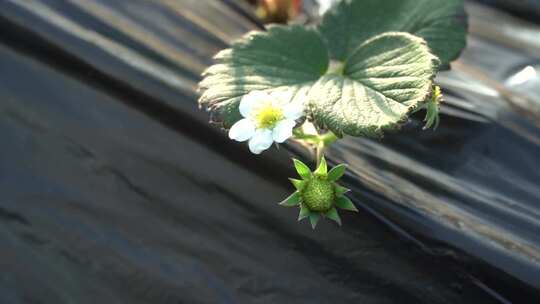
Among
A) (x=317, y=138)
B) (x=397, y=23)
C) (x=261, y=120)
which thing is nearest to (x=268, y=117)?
(x=261, y=120)

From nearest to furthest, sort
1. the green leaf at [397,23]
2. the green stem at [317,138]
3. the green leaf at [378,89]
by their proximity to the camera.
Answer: the green leaf at [378,89], the green stem at [317,138], the green leaf at [397,23]

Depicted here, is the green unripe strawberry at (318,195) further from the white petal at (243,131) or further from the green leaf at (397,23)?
the green leaf at (397,23)

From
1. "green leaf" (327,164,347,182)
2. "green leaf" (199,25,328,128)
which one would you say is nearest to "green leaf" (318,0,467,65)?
"green leaf" (199,25,328,128)

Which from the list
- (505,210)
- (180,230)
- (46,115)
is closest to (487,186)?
(505,210)

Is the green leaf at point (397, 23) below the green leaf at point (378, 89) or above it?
above

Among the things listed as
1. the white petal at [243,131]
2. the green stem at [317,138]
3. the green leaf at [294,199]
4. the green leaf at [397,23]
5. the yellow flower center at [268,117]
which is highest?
the green leaf at [397,23]

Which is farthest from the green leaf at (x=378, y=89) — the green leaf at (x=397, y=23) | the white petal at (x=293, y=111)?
the green leaf at (x=397, y=23)

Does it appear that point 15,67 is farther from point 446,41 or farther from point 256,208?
point 446,41
